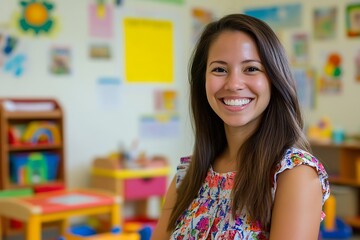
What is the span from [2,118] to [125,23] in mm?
1341

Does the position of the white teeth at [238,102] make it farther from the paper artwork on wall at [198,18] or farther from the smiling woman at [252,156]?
the paper artwork on wall at [198,18]

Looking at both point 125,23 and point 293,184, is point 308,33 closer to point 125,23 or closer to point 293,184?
point 125,23

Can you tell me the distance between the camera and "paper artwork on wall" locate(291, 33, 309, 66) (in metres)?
4.81

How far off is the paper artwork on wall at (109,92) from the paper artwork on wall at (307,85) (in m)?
1.51

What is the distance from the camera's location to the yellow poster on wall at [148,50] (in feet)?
15.0

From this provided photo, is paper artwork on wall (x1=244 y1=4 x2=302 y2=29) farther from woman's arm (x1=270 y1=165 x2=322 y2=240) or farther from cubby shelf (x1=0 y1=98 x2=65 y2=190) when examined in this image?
woman's arm (x1=270 y1=165 x2=322 y2=240)

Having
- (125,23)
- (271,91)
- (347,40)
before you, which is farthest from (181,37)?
(271,91)

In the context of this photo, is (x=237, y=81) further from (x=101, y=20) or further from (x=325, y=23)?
(x=325, y=23)

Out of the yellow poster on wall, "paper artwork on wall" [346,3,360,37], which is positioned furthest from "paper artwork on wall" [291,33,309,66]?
the yellow poster on wall

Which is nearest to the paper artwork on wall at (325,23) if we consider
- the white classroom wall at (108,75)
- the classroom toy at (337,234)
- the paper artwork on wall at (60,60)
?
the white classroom wall at (108,75)

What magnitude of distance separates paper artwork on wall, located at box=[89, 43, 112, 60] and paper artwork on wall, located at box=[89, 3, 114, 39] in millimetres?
75

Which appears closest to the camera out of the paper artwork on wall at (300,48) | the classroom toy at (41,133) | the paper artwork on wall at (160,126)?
the classroom toy at (41,133)

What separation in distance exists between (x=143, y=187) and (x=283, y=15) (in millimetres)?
1997

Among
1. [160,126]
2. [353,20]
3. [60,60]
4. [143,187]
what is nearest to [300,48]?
[353,20]
